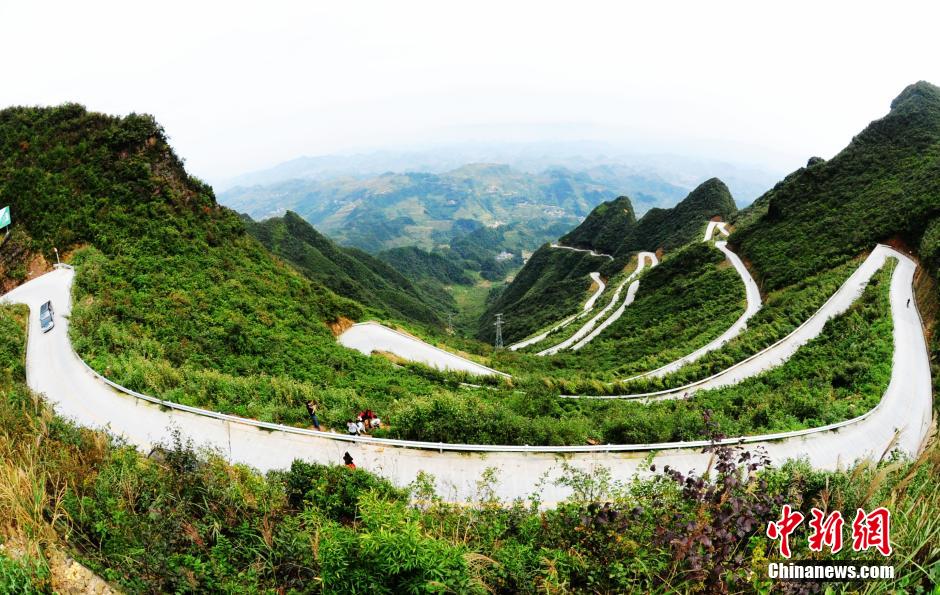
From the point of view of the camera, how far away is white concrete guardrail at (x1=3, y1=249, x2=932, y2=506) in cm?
980

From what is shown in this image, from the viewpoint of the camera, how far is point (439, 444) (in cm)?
1032

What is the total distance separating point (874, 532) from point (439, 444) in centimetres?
812

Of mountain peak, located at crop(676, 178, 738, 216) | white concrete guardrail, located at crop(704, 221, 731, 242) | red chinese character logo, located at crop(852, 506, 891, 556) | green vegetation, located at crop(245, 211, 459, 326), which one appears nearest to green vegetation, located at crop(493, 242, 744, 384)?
white concrete guardrail, located at crop(704, 221, 731, 242)

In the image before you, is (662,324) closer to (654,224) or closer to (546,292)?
(546,292)

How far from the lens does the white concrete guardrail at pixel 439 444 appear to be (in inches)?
386

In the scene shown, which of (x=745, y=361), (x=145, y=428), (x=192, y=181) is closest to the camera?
(x=145, y=428)

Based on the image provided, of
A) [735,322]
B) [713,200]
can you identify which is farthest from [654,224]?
[735,322]

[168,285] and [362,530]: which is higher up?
[168,285]

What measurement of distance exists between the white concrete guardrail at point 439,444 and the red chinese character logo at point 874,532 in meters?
4.57

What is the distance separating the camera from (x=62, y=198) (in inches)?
1021

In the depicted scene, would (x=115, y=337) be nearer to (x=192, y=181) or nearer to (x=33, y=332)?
(x=33, y=332)

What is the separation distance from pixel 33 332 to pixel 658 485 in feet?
86.8

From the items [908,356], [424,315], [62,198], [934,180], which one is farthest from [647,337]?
[424,315]

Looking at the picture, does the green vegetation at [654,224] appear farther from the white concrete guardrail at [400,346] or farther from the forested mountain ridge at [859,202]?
the white concrete guardrail at [400,346]
